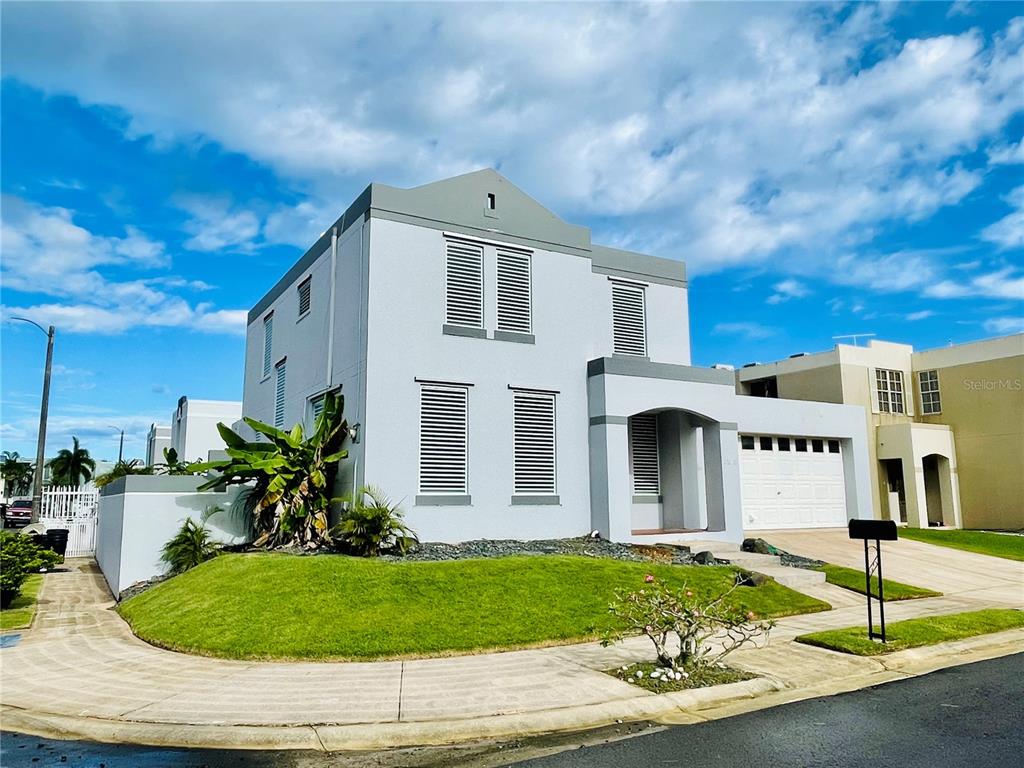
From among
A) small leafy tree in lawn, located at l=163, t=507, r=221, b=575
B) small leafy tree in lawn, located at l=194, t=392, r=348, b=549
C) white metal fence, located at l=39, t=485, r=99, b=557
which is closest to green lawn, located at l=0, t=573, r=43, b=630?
small leafy tree in lawn, located at l=163, t=507, r=221, b=575

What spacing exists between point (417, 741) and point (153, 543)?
11.4 m

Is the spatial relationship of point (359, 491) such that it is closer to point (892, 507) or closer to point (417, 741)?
point (417, 741)

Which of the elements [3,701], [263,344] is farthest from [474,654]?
[263,344]

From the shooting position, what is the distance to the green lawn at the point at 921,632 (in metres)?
9.66

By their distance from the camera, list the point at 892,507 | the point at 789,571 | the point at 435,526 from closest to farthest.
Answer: the point at 789,571 < the point at 435,526 < the point at 892,507

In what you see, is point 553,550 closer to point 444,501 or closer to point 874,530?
point 444,501

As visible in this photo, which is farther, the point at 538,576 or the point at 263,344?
the point at 263,344

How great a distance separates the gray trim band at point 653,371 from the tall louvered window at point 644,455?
1822 mm

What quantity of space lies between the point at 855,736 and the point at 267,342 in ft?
71.0

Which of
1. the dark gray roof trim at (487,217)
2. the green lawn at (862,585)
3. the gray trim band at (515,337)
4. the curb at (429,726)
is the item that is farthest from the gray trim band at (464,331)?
the curb at (429,726)

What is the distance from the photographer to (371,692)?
780 centimetres

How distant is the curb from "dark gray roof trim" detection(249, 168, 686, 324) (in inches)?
455

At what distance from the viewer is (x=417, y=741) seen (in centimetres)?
650

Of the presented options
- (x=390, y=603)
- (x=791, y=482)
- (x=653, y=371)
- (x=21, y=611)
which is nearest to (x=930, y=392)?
(x=791, y=482)
